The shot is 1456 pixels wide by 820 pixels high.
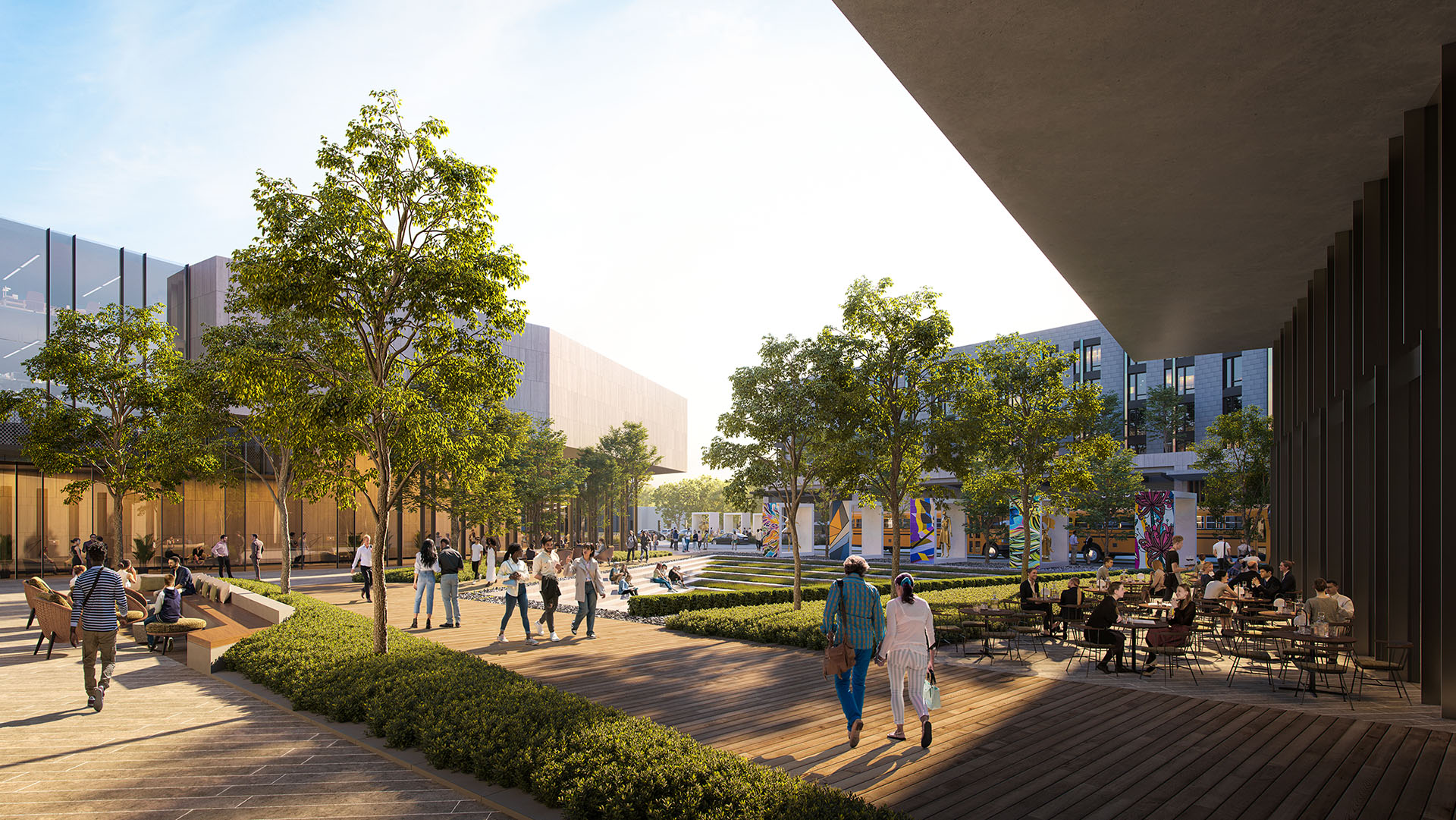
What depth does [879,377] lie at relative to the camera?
672 inches

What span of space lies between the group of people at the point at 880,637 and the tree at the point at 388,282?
6030 millimetres

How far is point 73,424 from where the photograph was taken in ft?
62.2

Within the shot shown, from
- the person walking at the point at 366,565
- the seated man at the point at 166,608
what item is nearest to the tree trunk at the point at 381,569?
the seated man at the point at 166,608

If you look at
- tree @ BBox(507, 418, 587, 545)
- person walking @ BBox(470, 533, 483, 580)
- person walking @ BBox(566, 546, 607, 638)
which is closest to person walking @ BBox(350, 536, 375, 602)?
person walking @ BBox(470, 533, 483, 580)

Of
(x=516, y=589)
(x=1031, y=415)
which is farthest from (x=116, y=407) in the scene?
(x=1031, y=415)

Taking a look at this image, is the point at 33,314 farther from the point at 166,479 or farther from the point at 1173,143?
the point at 1173,143

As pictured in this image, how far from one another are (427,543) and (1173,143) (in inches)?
565

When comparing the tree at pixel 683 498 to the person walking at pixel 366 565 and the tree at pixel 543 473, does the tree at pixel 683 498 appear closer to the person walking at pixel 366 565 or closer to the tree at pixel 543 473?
the tree at pixel 543 473

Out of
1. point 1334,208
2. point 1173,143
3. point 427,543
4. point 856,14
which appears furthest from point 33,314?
point 1334,208

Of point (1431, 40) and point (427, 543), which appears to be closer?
point (1431, 40)

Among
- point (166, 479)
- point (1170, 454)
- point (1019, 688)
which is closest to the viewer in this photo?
point (1019, 688)

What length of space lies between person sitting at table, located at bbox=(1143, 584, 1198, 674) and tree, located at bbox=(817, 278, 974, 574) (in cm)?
591

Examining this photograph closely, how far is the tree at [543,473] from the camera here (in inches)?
1544

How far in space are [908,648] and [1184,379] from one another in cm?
7204
